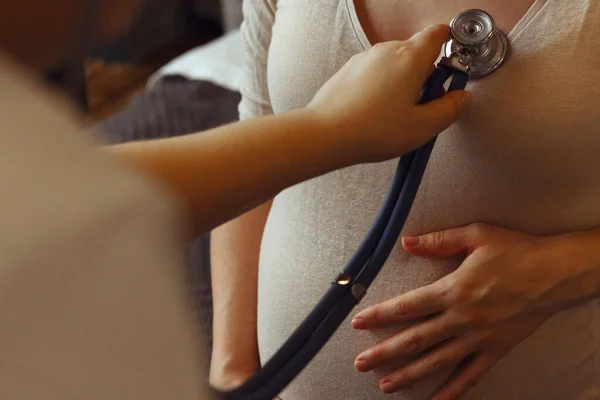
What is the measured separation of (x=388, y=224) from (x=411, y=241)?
53 mm

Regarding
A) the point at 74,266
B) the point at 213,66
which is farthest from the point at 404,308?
the point at 213,66

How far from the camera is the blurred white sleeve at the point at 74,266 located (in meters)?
0.26

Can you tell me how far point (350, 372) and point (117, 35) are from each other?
0.48 m

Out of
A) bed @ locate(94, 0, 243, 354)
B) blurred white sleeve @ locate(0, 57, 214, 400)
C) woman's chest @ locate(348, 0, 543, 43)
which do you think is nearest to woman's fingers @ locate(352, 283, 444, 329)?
woman's chest @ locate(348, 0, 543, 43)

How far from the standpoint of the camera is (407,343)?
0.69 m

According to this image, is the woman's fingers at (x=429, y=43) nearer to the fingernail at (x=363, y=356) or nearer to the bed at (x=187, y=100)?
the fingernail at (x=363, y=356)

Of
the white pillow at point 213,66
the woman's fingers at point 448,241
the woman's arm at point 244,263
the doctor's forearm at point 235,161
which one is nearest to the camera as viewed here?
the doctor's forearm at point 235,161

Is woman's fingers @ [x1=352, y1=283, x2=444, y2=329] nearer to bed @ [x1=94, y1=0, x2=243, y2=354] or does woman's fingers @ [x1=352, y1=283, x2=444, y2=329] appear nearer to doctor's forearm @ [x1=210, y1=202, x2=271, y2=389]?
doctor's forearm @ [x1=210, y1=202, x2=271, y2=389]

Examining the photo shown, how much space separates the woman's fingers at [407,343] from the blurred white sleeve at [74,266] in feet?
1.39

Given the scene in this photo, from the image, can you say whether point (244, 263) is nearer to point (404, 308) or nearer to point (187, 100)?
point (404, 308)

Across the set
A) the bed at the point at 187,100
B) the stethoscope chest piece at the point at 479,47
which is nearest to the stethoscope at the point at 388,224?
the stethoscope chest piece at the point at 479,47

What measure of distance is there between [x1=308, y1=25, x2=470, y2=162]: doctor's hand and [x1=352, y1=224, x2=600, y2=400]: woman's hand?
6.1 inches

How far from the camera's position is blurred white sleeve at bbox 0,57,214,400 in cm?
26

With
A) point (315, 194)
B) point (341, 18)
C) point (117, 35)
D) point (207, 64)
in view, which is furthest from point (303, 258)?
point (207, 64)
